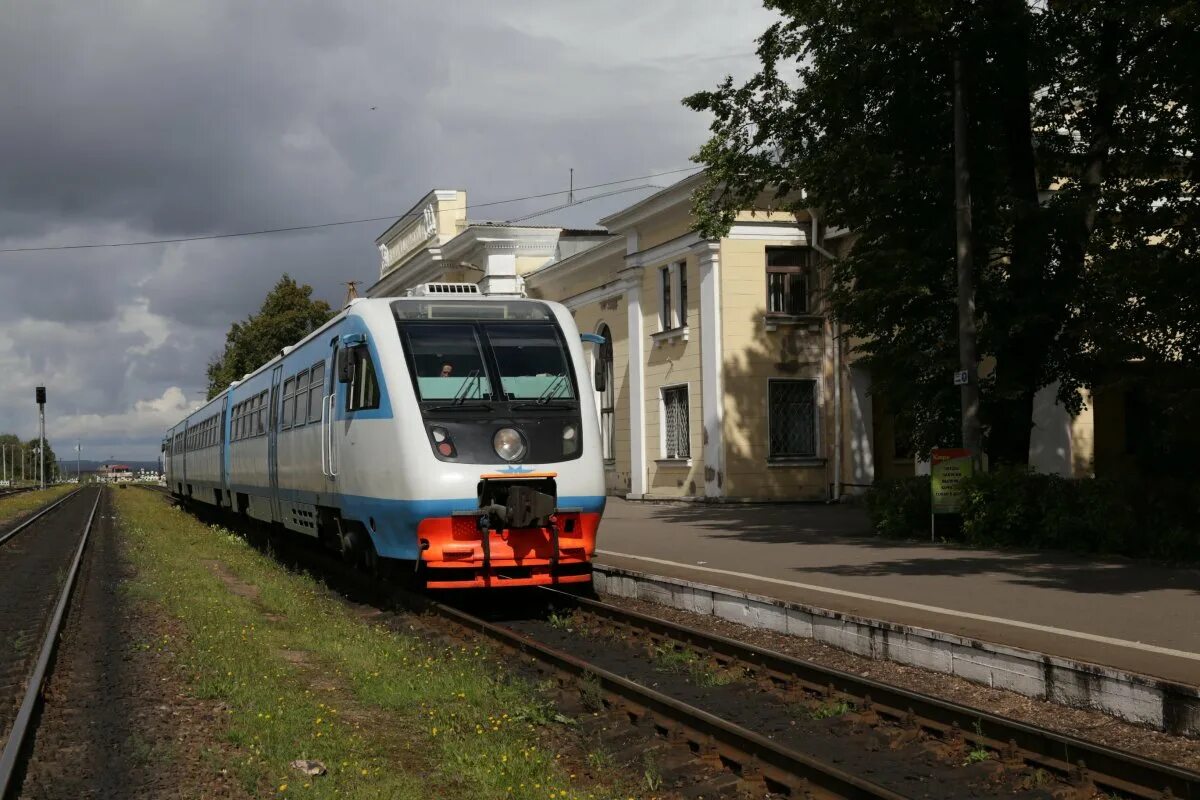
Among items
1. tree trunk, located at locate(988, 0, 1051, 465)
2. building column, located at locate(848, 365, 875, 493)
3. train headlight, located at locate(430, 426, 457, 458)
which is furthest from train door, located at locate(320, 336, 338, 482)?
building column, located at locate(848, 365, 875, 493)

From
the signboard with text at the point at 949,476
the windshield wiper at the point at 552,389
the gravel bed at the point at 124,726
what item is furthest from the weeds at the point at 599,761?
the signboard with text at the point at 949,476

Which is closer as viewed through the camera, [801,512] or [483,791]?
[483,791]

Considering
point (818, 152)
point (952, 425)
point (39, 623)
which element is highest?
point (818, 152)

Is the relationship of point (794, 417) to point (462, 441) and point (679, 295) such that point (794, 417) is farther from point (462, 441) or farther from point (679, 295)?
point (462, 441)

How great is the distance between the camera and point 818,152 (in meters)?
18.8

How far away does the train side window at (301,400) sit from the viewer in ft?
50.1

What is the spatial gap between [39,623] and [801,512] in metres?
15.9

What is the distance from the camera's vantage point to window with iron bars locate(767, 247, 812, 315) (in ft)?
95.1

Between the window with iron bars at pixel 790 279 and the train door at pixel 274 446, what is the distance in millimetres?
13992

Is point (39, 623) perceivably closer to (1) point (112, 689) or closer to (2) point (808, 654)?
(1) point (112, 689)

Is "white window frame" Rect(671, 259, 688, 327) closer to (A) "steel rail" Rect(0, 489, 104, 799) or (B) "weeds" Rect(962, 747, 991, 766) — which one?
(A) "steel rail" Rect(0, 489, 104, 799)

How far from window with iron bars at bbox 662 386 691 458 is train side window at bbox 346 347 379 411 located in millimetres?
17928

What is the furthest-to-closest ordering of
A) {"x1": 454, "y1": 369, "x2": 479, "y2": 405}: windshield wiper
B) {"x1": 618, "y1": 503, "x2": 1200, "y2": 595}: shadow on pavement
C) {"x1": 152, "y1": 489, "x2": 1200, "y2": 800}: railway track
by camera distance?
{"x1": 618, "y1": 503, "x2": 1200, "y2": 595}: shadow on pavement → {"x1": 454, "y1": 369, "x2": 479, "y2": 405}: windshield wiper → {"x1": 152, "y1": 489, "x2": 1200, "y2": 800}: railway track

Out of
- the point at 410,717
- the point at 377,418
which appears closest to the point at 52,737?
the point at 410,717
